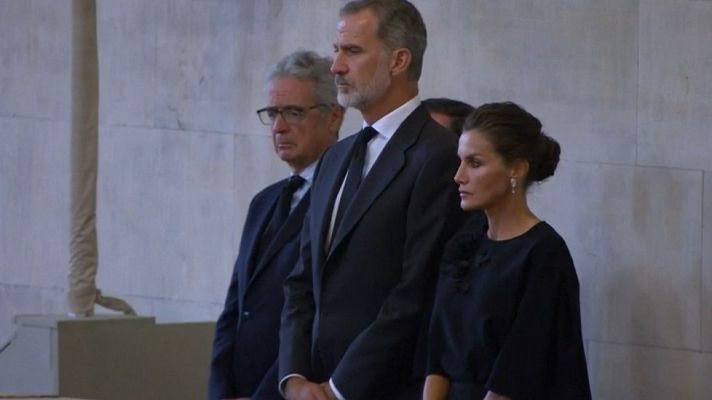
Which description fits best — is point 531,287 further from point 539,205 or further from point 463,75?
point 463,75

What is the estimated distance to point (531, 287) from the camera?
4.23 meters

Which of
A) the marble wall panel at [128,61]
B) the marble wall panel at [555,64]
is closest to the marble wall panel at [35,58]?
the marble wall panel at [128,61]

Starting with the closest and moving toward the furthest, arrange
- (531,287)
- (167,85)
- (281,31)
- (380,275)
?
1. (531,287)
2. (380,275)
3. (281,31)
4. (167,85)

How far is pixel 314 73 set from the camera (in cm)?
525

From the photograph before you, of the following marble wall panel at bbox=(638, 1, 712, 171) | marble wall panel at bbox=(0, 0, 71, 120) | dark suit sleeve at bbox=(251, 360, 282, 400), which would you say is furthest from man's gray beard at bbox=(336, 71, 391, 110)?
marble wall panel at bbox=(0, 0, 71, 120)

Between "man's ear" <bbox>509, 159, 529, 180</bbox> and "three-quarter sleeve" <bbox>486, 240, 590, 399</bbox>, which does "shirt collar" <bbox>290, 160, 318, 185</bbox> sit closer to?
"man's ear" <bbox>509, 159, 529, 180</bbox>

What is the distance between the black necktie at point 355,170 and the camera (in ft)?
15.5

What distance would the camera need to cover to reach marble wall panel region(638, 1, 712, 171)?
206 inches

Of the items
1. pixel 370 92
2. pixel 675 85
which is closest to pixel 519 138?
pixel 370 92

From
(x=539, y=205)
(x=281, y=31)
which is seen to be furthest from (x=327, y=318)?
(x=281, y=31)

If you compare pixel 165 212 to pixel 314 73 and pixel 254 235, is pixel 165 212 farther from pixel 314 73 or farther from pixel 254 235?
pixel 314 73

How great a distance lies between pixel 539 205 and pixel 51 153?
3.31 meters

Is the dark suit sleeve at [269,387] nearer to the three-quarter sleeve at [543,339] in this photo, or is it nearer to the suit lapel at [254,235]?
the suit lapel at [254,235]

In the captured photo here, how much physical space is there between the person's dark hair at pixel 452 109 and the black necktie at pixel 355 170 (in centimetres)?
45
